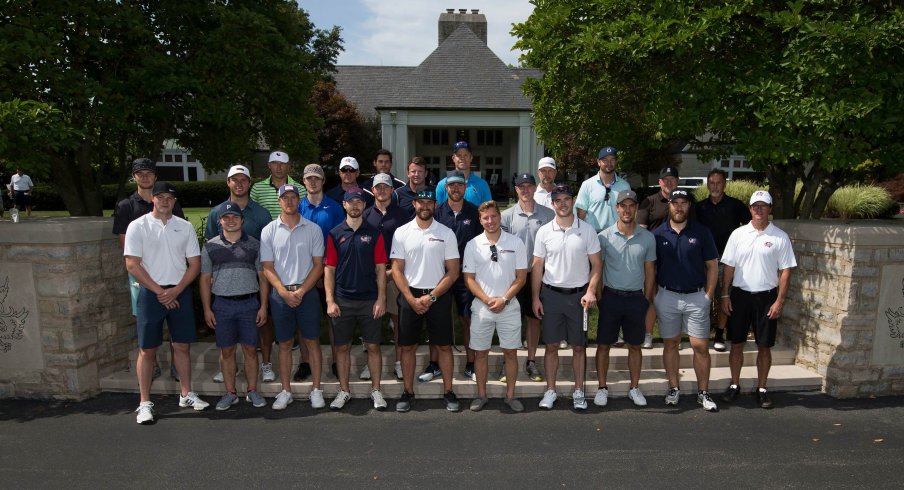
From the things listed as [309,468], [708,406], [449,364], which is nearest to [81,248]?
[309,468]

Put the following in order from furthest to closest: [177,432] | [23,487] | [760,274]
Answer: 1. [760,274]
2. [177,432]
3. [23,487]

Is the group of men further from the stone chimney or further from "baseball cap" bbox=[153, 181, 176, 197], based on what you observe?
the stone chimney

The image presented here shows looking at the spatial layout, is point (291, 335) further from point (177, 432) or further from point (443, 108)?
point (443, 108)

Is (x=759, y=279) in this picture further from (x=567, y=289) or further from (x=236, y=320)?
(x=236, y=320)

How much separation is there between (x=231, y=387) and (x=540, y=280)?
315cm

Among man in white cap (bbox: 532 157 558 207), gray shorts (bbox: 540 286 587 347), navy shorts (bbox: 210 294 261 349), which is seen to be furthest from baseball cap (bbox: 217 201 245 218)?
→ man in white cap (bbox: 532 157 558 207)

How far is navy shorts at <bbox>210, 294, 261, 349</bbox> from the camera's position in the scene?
17.1 ft

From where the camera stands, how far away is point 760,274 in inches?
208

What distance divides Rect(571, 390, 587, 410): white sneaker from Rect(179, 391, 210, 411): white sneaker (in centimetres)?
349

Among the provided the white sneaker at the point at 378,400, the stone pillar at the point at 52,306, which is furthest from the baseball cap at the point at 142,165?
the white sneaker at the point at 378,400

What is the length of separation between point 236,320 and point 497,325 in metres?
2.42

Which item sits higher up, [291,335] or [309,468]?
[291,335]

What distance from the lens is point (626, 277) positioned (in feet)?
17.1

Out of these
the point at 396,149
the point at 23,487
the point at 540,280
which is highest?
the point at 396,149
